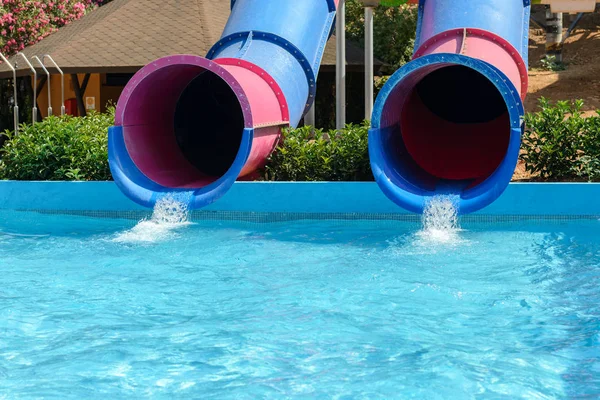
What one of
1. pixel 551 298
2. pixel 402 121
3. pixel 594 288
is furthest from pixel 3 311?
pixel 402 121

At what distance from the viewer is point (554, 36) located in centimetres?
1798

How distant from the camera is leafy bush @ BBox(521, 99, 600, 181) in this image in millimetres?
9477

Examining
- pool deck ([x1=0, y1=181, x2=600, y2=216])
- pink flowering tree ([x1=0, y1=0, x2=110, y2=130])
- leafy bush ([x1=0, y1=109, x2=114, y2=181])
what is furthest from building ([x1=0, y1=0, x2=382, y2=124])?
pool deck ([x1=0, y1=181, x2=600, y2=216])

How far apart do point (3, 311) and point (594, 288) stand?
4.17m

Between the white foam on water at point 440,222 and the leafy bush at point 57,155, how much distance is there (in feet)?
12.7

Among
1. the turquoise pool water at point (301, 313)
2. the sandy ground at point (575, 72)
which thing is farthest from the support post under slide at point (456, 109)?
the sandy ground at point (575, 72)

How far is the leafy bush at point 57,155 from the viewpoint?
1013 cm

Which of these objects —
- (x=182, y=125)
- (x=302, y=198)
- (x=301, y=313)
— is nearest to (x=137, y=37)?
(x=182, y=125)

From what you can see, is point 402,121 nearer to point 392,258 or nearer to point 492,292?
point 392,258

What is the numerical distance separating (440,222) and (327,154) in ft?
6.10

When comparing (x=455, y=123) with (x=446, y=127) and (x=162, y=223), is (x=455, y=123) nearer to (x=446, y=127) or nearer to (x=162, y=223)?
(x=446, y=127)

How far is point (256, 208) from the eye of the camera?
9461 millimetres

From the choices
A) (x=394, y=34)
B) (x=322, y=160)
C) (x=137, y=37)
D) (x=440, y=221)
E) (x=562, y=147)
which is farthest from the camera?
(x=394, y=34)

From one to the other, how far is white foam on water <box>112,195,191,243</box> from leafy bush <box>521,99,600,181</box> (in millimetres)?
3892
